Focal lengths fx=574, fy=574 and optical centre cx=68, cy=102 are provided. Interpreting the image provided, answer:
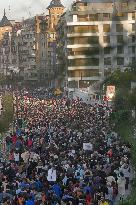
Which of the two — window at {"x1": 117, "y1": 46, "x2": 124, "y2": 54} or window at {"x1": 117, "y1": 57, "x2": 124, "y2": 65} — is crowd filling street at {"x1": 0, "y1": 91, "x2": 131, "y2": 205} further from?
window at {"x1": 117, "y1": 46, "x2": 124, "y2": 54}

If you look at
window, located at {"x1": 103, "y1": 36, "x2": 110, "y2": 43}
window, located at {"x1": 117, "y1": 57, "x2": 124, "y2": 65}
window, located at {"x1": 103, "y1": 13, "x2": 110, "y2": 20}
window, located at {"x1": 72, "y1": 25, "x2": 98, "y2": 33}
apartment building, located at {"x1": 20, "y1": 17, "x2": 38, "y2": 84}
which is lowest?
apartment building, located at {"x1": 20, "y1": 17, "x2": 38, "y2": 84}

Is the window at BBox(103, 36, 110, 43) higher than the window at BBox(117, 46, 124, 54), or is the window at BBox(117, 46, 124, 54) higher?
the window at BBox(103, 36, 110, 43)

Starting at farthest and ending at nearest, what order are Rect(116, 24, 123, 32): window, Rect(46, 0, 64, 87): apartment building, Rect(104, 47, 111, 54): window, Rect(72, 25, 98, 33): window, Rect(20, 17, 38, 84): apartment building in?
Rect(20, 17, 38, 84): apartment building, Rect(46, 0, 64, 87): apartment building, Rect(72, 25, 98, 33): window, Rect(104, 47, 111, 54): window, Rect(116, 24, 123, 32): window

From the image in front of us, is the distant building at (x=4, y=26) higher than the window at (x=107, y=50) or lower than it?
lower

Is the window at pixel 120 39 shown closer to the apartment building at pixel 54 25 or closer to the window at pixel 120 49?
the window at pixel 120 49

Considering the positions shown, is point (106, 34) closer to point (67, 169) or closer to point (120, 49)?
point (120, 49)

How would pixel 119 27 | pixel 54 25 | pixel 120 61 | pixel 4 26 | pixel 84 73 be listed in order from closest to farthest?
pixel 119 27 → pixel 120 61 → pixel 84 73 → pixel 54 25 → pixel 4 26

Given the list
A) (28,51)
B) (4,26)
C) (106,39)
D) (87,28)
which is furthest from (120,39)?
(4,26)

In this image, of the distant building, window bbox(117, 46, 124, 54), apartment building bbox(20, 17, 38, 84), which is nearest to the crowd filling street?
window bbox(117, 46, 124, 54)

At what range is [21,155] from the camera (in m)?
12.7

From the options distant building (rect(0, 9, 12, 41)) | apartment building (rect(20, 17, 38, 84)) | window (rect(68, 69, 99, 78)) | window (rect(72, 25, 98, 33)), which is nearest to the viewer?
window (rect(72, 25, 98, 33))

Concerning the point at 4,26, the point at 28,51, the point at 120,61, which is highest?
the point at 120,61

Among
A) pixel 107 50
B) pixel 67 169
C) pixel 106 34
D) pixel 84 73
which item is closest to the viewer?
pixel 107 50

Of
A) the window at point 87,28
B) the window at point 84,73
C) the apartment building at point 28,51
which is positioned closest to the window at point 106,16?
the window at point 87,28
